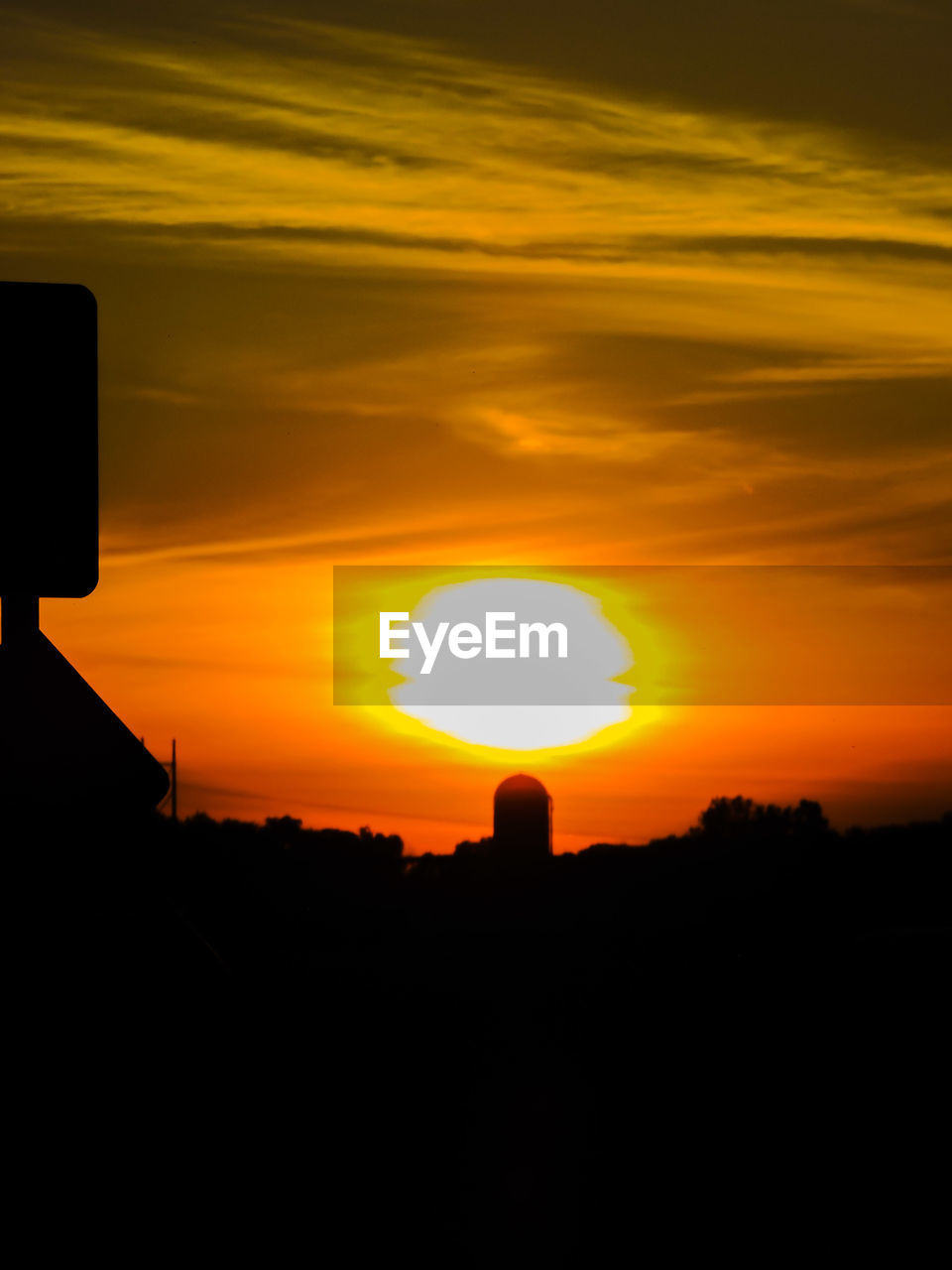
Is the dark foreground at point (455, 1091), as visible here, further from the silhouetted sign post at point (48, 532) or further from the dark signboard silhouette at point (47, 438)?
the dark signboard silhouette at point (47, 438)

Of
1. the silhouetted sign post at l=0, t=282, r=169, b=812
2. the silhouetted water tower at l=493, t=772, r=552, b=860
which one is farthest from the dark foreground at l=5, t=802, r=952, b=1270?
the silhouetted water tower at l=493, t=772, r=552, b=860

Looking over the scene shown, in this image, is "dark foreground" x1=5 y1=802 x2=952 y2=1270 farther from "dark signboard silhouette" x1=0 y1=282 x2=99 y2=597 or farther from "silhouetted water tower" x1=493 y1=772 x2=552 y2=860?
"silhouetted water tower" x1=493 y1=772 x2=552 y2=860

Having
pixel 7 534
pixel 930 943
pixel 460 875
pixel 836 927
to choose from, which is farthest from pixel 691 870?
pixel 7 534

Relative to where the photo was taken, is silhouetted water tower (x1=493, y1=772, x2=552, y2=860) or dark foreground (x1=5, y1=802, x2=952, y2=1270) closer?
dark foreground (x1=5, y1=802, x2=952, y2=1270)

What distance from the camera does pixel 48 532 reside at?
4.48m

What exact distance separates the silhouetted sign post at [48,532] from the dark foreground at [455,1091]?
0.82 ft

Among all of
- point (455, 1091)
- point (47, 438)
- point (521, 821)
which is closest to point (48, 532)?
point (47, 438)

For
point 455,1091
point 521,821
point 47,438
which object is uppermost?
point 521,821

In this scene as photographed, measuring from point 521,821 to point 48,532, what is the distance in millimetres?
39194

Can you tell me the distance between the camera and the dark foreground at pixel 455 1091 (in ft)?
13.8

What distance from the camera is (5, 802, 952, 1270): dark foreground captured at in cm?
421

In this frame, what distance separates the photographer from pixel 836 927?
3519cm

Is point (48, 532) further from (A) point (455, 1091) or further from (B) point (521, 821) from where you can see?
(B) point (521, 821)

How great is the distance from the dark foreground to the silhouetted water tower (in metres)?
9.11
